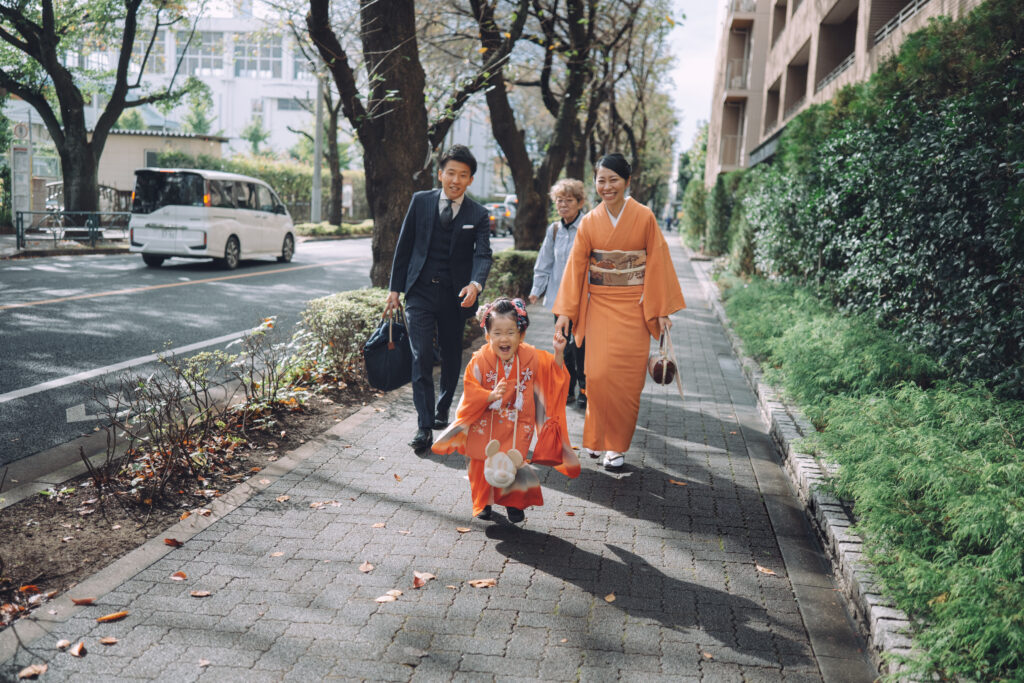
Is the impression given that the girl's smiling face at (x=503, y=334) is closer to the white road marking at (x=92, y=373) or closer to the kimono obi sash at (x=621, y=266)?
the kimono obi sash at (x=621, y=266)

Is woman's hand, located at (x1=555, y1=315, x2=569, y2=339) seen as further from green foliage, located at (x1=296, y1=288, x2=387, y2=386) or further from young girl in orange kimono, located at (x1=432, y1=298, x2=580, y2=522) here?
green foliage, located at (x1=296, y1=288, x2=387, y2=386)

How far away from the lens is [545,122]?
57.7 m

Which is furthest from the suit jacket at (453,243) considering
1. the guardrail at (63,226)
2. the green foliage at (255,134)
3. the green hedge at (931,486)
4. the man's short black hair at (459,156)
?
the green foliage at (255,134)

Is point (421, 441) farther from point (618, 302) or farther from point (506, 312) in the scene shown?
point (506, 312)

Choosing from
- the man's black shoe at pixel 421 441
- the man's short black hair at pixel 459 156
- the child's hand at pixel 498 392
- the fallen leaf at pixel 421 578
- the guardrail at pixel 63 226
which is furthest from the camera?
the guardrail at pixel 63 226

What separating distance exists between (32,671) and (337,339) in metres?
4.75

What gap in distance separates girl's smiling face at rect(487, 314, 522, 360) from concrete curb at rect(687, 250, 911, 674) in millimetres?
1830

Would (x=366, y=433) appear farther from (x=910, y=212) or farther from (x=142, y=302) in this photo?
(x=142, y=302)

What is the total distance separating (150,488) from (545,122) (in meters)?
55.6

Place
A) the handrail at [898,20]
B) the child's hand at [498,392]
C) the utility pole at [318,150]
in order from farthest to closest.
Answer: the utility pole at [318,150] < the handrail at [898,20] < the child's hand at [498,392]

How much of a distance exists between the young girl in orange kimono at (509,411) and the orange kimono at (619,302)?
35.1 inches

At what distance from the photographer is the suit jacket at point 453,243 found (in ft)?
19.3

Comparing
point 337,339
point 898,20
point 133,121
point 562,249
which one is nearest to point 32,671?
point 337,339

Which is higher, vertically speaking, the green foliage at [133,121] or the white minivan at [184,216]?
the green foliage at [133,121]
